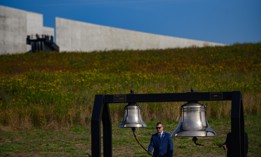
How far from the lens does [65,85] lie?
25.3 m

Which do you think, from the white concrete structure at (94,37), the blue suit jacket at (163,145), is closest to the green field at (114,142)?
the blue suit jacket at (163,145)

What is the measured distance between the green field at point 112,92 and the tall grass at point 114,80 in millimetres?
34

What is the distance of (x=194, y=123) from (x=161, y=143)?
204 cm

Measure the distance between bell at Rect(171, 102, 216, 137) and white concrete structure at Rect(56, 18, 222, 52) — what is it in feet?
147

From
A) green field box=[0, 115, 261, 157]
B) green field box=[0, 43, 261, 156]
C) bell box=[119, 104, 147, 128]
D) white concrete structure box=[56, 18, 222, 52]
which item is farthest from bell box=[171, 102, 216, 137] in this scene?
white concrete structure box=[56, 18, 222, 52]

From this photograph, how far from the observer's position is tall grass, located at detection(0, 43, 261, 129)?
17.2 meters

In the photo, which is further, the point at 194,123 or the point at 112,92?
the point at 112,92

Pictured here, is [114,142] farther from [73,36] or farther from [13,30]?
[13,30]

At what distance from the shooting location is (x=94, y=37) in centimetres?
5128

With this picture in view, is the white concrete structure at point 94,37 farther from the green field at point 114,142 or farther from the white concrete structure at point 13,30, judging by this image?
the green field at point 114,142

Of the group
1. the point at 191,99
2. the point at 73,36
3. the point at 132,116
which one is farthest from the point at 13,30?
the point at 191,99

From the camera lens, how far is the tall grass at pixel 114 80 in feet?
56.4

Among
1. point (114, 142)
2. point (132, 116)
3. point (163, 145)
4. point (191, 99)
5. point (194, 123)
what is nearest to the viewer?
point (194, 123)

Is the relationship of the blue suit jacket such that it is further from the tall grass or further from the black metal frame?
the tall grass
